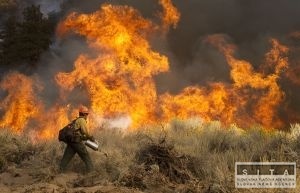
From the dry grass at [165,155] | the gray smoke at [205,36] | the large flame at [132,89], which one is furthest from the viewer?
the gray smoke at [205,36]

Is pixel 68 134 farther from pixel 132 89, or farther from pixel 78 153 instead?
pixel 132 89

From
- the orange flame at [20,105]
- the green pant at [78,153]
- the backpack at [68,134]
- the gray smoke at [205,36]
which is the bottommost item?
the green pant at [78,153]

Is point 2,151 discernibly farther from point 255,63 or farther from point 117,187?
point 255,63

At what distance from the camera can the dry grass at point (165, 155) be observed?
1227 cm

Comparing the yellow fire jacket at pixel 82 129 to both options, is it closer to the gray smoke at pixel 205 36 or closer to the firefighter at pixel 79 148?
the firefighter at pixel 79 148

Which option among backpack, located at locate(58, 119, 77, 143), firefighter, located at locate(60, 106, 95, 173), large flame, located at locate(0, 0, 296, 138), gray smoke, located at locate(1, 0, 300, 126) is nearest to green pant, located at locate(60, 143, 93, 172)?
firefighter, located at locate(60, 106, 95, 173)

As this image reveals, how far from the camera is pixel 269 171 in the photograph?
11.9 m

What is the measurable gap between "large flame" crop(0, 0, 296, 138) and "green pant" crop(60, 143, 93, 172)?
579cm

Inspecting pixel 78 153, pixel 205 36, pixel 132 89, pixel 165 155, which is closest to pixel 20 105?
pixel 132 89

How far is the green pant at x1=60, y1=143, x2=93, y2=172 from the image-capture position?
13.6 m

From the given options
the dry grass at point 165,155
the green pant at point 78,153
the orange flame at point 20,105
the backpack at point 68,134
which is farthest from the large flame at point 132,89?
the backpack at point 68,134

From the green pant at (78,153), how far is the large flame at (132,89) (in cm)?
579

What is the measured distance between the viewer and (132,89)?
21016mm

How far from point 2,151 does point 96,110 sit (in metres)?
5.15
